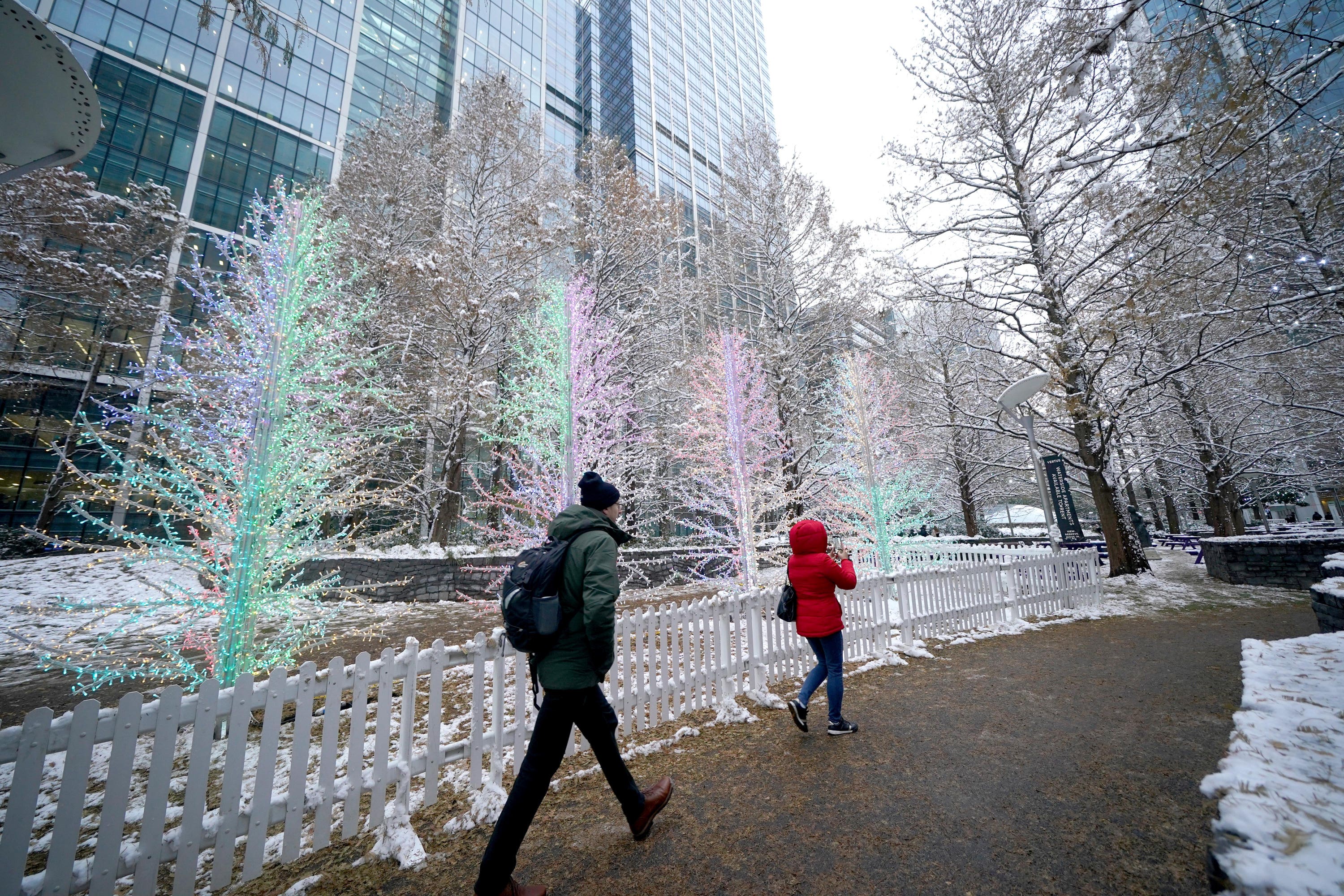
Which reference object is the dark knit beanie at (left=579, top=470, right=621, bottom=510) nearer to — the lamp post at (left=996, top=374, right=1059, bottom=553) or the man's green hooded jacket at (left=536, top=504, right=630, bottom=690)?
the man's green hooded jacket at (left=536, top=504, right=630, bottom=690)

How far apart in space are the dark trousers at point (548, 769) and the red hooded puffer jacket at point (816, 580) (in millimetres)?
1882

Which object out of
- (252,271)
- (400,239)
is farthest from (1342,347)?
(400,239)

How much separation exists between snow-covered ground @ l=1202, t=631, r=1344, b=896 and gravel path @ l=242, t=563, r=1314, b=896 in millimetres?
645

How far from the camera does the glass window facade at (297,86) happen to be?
95.2ft

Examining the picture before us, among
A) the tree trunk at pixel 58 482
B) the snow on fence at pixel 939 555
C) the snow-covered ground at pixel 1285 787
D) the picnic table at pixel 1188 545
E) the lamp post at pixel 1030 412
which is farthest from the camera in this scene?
the picnic table at pixel 1188 545

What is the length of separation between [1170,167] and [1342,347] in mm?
16231

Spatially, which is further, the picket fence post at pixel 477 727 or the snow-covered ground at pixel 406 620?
the snow-covered ground at pixel 406 620

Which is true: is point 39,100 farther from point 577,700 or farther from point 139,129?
point 139,129

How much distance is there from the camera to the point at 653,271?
15609 millimetres

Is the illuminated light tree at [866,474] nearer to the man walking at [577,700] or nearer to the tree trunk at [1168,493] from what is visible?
the man walking at [577,700]

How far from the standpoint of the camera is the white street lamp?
2369 millimetres

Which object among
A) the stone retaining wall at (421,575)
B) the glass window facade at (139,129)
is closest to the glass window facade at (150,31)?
the glass window facade at (139,129)

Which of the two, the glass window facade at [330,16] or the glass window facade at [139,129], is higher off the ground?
the glass window facade at [330,16]

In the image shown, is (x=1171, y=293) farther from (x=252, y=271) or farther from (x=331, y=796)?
(x=252, y=271)
